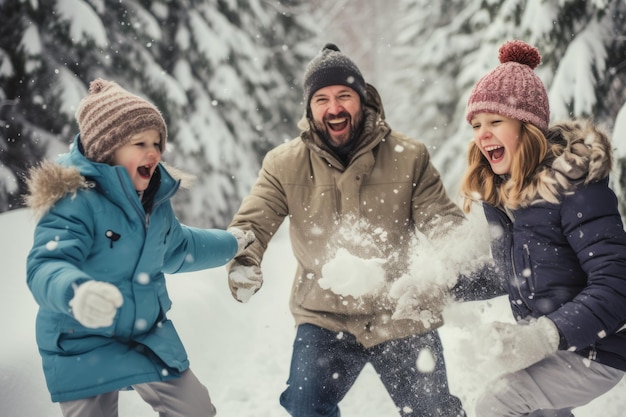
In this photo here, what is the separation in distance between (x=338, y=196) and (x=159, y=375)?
147cm

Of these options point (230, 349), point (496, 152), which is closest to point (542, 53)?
point (496, 152)

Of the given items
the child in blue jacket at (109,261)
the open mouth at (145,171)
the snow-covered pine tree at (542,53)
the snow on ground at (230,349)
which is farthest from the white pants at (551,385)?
the snow-covered pine tree at (542,53)

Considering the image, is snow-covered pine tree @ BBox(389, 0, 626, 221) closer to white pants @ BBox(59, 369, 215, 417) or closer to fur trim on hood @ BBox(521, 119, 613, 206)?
fur trim on hood @ BBox(521, 119, 613, 206)

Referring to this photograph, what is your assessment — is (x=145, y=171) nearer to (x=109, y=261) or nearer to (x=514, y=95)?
(x=109, y=261)

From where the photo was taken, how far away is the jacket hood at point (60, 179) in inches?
101

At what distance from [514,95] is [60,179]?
2.22 meters

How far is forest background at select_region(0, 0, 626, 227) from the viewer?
6.59m

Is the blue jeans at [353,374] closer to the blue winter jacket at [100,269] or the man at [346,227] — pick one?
the man at [346,227]

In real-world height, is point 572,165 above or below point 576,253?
above

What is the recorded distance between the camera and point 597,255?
8.10 feet

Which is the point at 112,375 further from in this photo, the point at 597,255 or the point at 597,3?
the point at 597,3

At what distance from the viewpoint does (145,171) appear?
9.53 feet

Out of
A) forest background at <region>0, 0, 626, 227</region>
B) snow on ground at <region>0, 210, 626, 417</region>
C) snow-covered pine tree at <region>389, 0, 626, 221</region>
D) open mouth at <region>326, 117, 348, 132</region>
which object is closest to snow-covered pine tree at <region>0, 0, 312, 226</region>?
forest background at <region>0, 0, 626, 227</region>

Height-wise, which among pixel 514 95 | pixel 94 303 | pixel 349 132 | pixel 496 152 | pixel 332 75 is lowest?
pixel 94 303
